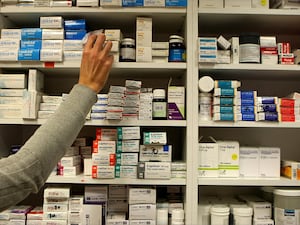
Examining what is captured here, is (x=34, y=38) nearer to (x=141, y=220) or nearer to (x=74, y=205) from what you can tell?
(x=74, y=205)

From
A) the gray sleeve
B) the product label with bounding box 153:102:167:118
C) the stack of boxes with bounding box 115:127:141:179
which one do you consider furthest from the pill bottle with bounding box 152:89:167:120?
the gray sleeve

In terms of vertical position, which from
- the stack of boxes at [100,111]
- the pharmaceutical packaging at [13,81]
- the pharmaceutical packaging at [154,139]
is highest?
the pharmaceutical packaging at [13,81]

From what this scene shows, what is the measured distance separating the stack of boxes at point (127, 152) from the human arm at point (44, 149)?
0.67 metres

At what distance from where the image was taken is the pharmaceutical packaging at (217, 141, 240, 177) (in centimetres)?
142

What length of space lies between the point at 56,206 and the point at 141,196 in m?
0.40

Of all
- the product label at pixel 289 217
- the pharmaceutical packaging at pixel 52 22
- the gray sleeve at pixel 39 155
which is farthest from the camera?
the pharmaceutical packaging at pixel 52 22

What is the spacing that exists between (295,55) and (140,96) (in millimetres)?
795

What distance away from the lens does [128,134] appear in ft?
4.53

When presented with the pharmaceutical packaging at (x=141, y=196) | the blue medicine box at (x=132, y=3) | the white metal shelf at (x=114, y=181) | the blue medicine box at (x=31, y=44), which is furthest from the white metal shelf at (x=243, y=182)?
the blue medicine box at (x=31, y=44)

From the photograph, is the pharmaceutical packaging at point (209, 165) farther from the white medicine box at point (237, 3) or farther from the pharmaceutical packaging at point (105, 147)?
the white medicine box at point (237, 3)

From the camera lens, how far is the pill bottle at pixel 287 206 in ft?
4.40

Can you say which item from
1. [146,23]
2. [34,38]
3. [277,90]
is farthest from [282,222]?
[34,38]

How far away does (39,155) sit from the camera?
1.80ft

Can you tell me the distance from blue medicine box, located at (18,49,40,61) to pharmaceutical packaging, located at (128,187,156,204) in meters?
0.77
